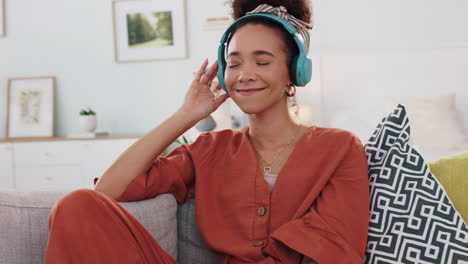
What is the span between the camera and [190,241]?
142 cm

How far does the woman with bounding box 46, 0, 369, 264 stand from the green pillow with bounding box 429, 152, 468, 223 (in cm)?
21

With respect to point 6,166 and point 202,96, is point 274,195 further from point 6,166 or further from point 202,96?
point 6,166

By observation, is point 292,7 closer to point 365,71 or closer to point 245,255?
point 245,255

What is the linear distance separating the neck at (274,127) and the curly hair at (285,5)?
25 cm

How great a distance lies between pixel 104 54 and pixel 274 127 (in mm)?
3271

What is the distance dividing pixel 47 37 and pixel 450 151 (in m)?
3.31

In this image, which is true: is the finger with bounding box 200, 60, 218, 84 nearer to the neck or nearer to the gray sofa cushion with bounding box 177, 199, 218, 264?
the neck

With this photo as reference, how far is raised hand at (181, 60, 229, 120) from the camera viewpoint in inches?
55.9

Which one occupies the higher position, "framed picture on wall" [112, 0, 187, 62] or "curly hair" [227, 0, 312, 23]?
"framed picture on wall" [112, 0, 187, 62]

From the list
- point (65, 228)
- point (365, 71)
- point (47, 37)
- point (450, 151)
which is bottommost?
point (450, 151)

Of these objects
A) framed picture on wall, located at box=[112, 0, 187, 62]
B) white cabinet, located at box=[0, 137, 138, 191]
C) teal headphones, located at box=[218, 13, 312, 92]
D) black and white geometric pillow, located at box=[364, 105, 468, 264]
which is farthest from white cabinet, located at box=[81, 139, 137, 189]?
black and white geometric pillow, located at box=[364, 105, 468, 264]

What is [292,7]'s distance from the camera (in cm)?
139

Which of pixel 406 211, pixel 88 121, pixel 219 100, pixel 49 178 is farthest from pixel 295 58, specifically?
pixel 49 178

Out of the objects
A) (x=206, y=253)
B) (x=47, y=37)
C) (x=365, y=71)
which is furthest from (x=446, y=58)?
(x=47, y=37)
